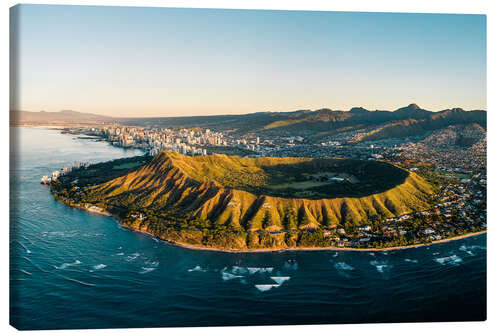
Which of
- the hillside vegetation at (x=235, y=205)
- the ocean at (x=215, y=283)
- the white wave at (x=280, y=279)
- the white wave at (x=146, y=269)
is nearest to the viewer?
the ocean at (x=215, y=283)

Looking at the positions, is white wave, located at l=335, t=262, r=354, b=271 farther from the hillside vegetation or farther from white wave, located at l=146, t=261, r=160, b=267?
white wave, located at l=146, t=261, r=160, b=267

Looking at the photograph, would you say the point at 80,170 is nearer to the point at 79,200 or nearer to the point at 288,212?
the point at 79,200

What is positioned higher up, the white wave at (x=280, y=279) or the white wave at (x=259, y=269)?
the white wave at (x=259, y=269)

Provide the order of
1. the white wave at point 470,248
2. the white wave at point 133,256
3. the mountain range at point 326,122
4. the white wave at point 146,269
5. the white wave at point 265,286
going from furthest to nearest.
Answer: the mountain range at point 326,122 → the white wave at point 133,256 → the white wave at point 470,248 → the white wave at point 146,269 → the white wave at point 265,286

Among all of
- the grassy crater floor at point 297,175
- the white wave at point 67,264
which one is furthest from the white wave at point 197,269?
the grassy crater floor at point 297,175

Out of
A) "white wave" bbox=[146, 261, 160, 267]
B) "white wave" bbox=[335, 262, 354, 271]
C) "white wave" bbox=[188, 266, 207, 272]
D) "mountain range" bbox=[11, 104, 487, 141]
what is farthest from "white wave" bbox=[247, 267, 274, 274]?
"mountain range" bbox=[11, 104, 487, 141]

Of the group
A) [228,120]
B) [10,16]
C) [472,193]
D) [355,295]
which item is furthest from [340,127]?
[10,16]

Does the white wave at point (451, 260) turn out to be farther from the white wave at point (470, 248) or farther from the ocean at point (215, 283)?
the white wave at point (470, 248)
